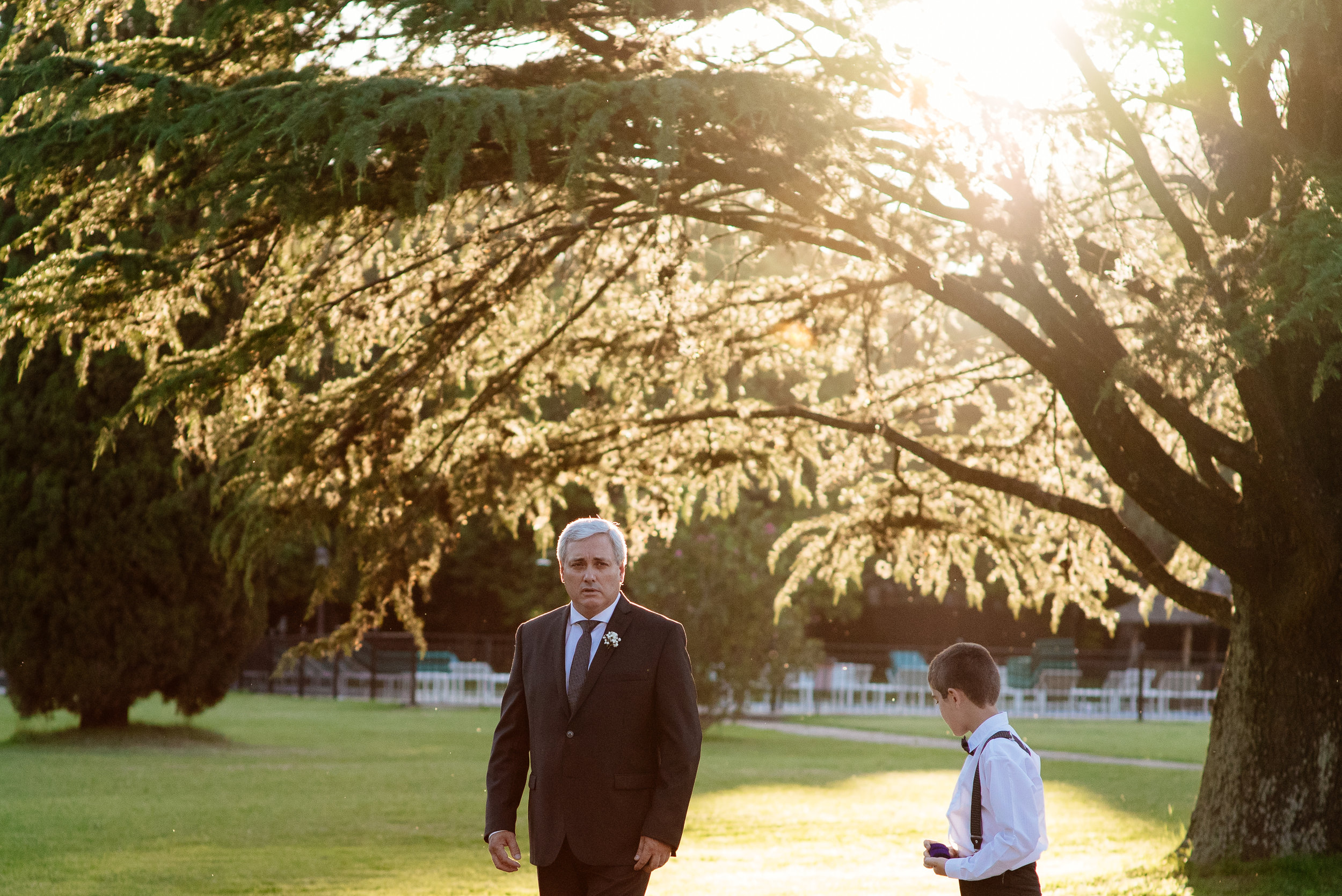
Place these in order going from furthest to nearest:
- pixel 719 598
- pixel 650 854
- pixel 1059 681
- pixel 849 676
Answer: pixel 849 676, pixel 1059 681, pixel 719 598, pixel 650 854

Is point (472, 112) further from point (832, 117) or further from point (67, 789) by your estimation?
point (67, 789)

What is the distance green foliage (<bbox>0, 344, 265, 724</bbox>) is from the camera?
20.3 meters

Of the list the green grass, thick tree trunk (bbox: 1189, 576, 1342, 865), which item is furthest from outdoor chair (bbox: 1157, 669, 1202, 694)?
thick tree trunk (bbox: 1189, 576, 1342, 865)

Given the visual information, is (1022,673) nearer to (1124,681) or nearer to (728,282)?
(1124,681)

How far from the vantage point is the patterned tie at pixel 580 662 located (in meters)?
4.62

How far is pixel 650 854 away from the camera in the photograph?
4.50 metres

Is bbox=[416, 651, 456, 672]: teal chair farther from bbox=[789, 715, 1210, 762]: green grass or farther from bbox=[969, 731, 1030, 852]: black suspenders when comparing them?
bbox=[969, 731, 1030, 852]: black suspenders

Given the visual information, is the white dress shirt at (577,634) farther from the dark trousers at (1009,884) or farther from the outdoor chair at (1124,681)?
the outdoor chair at (1124,681)

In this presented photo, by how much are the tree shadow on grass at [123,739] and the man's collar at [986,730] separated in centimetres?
1878

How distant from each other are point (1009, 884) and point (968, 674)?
0.61 m

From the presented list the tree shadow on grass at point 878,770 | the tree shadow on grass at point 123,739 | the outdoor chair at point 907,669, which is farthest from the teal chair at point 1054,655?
the tree shadow on grass at point 123,739

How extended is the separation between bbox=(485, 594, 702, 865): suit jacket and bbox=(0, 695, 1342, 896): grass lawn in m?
5.53

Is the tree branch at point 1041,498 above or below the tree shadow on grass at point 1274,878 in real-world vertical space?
above

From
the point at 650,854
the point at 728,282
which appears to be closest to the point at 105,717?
the point at 728,282
